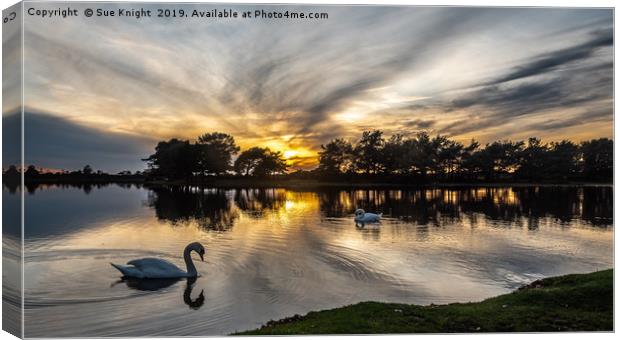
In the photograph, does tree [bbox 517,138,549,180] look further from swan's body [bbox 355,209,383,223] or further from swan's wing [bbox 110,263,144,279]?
swan's wing [bbox 110,263,144,279]

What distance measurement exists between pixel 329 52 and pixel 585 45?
5.51m

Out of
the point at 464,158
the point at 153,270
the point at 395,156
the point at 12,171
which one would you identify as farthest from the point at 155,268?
the point at 464,158

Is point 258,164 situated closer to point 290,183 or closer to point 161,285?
point 290,183

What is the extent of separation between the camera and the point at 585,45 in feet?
37.6

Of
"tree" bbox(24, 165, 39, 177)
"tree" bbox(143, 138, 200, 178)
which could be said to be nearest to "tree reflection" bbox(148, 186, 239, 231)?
"tree" bbox(143, 138, 200, 178)

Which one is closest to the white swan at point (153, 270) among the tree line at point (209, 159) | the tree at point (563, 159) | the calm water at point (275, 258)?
the calm water at point (275, 258)

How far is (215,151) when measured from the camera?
21.2 meters

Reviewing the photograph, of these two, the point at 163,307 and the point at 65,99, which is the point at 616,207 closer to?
the point at 163,307

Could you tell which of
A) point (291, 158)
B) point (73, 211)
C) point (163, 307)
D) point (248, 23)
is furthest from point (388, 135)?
point (73, 211)

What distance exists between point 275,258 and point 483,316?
20.7 ft

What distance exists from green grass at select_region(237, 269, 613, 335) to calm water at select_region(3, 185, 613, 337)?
74 cm

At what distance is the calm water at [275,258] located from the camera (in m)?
Result: 10.0

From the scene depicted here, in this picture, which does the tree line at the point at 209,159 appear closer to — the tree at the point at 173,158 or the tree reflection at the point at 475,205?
the tree at the point at 173,158

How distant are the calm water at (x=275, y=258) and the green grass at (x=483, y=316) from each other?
2.44 ft
